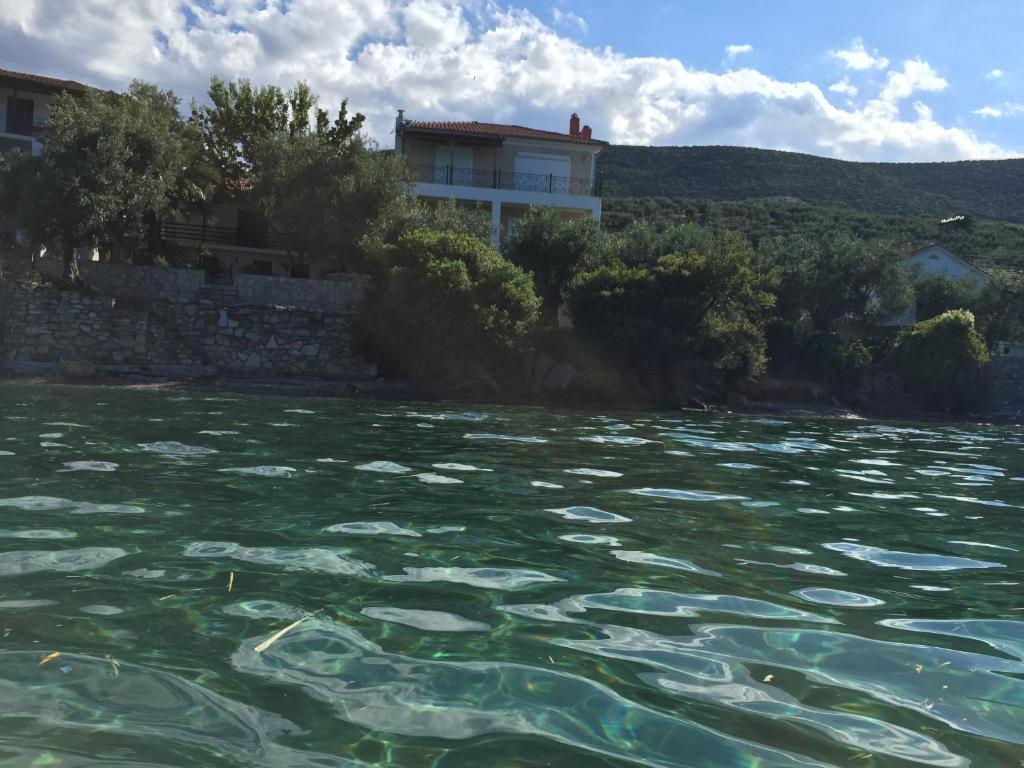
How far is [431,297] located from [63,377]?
9.06m

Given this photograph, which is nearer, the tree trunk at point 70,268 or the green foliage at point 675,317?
the green foliage at point 675,317

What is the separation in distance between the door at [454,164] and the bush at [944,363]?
19308mm

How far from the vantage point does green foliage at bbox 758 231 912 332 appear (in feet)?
99.4

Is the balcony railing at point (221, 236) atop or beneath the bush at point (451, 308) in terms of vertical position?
atop

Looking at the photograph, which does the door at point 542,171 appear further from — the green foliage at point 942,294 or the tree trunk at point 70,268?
the tree trunk at point 70,268

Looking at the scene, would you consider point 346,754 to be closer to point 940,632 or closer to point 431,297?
point 940,632

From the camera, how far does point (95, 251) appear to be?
29.1 meters

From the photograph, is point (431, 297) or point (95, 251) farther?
point (95, 251)

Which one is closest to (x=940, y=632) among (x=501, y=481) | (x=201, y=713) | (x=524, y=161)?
(x=201, y=713)

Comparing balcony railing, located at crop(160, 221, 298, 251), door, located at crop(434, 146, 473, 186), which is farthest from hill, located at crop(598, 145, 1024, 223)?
balcony railing, located at crop(160, 221, 298, 251)

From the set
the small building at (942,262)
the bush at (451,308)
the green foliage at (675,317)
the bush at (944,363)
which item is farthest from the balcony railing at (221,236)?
the small building at (942,262)

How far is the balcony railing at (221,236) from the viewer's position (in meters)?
34.7

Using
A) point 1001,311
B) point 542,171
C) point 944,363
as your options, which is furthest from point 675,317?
point 1001,311

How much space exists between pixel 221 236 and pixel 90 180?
13.3 meters
